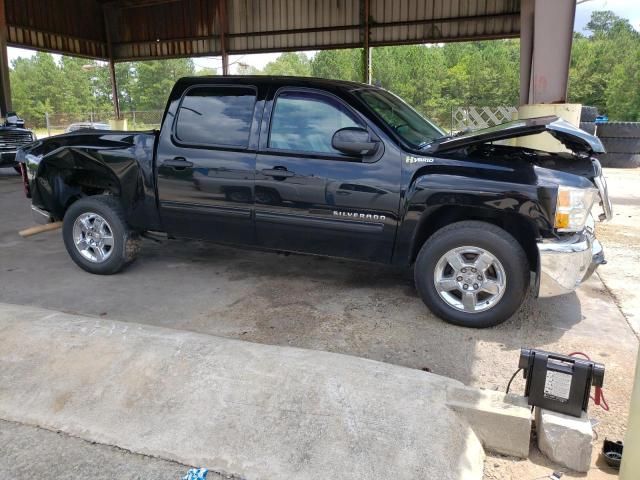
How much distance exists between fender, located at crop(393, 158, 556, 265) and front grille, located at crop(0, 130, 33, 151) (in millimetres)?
12160

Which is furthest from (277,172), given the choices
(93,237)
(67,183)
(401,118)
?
(67,183)

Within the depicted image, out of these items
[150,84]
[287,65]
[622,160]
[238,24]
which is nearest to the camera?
[622,160]

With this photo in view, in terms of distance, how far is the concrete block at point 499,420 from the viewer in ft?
8.76

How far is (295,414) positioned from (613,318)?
302 centimetres

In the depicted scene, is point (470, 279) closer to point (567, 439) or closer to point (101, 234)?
point (567, 439)

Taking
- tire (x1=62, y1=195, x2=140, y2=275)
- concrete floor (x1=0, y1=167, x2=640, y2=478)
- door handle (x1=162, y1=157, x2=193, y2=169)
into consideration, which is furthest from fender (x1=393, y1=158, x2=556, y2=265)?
tire (x1=62, y1=195, x2=140, y2=275)

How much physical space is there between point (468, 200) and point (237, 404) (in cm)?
222

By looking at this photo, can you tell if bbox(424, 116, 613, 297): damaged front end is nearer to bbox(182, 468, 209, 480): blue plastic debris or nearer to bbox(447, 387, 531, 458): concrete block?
bbox(447, 387, 531, 458): concrete block

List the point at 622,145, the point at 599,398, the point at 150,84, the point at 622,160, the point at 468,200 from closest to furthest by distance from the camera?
the point at 599,398
the point at 468,200
the point at 622,145
the point at 622,160
the point at 150,84

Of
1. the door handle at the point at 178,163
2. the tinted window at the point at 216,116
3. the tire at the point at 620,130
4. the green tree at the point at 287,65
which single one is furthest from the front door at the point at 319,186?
the green tree at the point at 287,65

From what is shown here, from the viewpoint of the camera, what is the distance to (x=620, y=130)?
14.2 metres

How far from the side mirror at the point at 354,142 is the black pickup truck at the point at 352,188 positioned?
11 mm

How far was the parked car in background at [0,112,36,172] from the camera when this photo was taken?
42.0 ft

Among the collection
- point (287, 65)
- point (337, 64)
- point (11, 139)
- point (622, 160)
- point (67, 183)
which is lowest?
point (622, 160)
